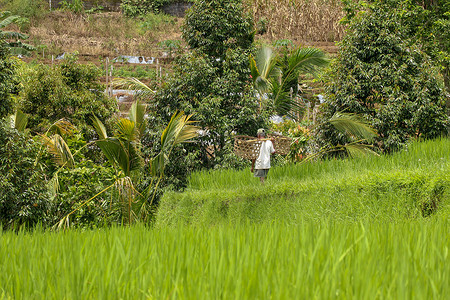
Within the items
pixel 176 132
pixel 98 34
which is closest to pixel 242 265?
pixel 176 132

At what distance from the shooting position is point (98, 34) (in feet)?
118

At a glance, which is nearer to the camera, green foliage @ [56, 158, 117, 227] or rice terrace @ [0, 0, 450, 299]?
rice terrace @ [0, 0, 450, 299]

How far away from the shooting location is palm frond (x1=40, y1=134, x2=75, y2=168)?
908cm

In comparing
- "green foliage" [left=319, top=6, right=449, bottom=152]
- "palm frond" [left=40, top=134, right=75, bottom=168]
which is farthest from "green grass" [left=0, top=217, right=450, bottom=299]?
"green foliage" [left=319, top=6, right=449, bottom=152]

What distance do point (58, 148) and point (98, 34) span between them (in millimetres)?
28843

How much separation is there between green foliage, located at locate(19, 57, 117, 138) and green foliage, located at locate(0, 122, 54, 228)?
154 inches

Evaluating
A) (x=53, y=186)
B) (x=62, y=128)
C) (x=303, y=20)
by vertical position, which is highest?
(x=303, y=20)

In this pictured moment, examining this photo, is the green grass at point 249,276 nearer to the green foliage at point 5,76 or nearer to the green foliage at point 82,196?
the green foliage at point 5,76

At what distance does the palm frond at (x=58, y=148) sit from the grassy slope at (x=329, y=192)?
216cm

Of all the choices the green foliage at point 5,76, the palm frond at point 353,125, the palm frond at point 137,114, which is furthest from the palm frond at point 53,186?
the palm frond at point 353,125

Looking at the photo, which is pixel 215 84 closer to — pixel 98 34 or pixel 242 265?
pixel 242 265

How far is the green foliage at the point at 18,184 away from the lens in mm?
7695

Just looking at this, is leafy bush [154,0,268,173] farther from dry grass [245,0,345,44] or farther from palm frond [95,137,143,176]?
dry grass [245,0,345,44]

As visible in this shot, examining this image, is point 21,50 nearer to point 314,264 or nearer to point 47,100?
point 47,100
